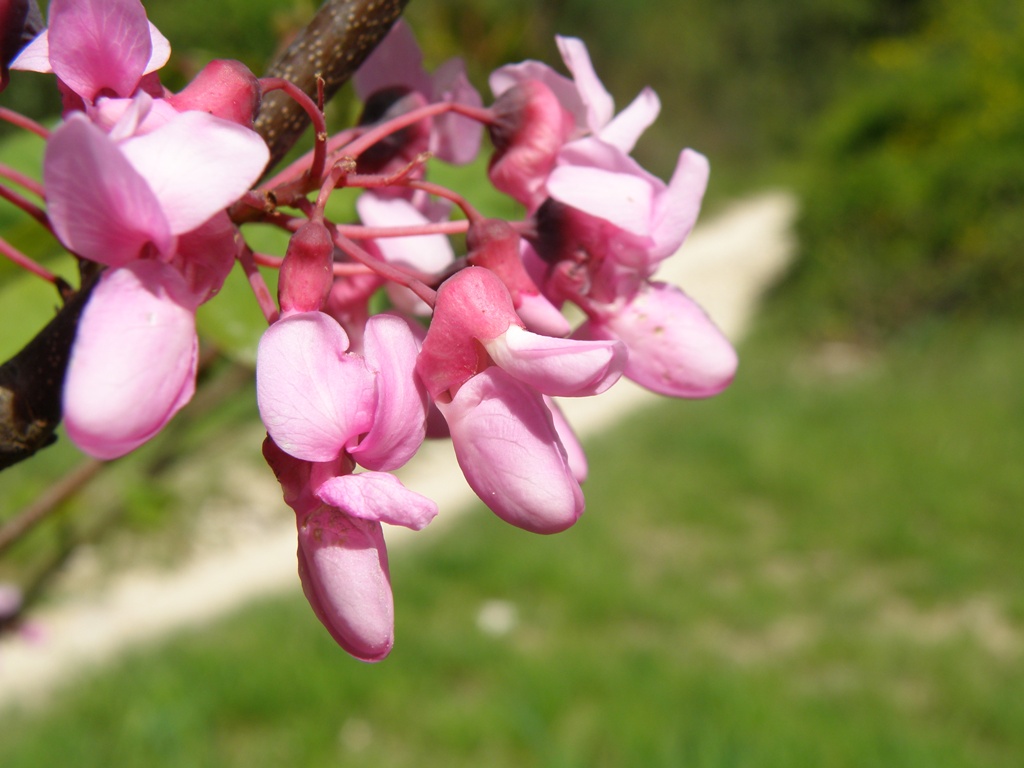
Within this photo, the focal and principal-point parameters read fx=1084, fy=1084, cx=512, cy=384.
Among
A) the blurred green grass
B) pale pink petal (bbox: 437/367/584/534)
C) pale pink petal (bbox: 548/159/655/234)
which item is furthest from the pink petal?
the blurred green grass

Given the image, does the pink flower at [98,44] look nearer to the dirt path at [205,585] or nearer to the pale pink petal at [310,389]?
A: the pale pink petal at [310,389]

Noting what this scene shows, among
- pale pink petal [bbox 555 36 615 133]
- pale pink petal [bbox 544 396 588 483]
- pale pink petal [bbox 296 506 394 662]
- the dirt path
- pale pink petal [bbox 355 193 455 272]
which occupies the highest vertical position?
pale pink petal [bbox 555 36 615 133]

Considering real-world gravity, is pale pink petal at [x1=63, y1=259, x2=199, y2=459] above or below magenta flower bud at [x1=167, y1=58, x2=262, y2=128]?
below

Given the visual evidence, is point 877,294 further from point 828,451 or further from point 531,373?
point 531,373

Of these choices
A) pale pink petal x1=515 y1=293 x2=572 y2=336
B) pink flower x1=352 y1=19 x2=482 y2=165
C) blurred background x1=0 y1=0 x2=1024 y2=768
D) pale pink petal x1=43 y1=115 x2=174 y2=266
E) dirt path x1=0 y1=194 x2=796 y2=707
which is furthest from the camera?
dirt path x1=0 y1=194 x2=796 y2=707

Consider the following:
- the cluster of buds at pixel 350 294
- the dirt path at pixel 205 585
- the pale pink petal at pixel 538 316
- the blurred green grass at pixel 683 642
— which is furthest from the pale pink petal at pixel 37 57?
the blurred green grass at pixel 683 642

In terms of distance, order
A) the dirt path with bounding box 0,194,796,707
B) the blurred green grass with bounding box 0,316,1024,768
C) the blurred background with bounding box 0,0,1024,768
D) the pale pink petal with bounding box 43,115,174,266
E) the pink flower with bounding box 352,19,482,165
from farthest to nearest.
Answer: the dirt path with bounding box 0,194,796,707, the blurred green grass with bounding box 0,316,1024,768, the blurred background with bounding box 0,0,1024,768, the pink flower with bounding box 352,19,482,165, the pale pink petal with bounding box 43,115,174,266

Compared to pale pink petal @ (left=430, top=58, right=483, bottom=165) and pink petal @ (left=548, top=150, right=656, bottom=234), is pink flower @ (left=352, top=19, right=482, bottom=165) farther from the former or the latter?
pink petal @ (left=548, top=150, right=656, bottom=234)
